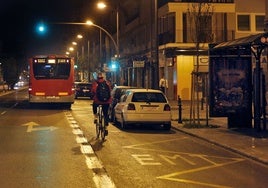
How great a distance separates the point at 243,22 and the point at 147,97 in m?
25.0

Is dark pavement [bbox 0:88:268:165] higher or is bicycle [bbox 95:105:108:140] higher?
bicycle [bbox 95:105:108:140]

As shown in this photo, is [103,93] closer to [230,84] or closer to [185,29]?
[230,84]

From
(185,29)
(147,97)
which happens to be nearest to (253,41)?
(147,97)

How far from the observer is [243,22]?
42.1 meters

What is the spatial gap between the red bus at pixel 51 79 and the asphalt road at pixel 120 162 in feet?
45.9

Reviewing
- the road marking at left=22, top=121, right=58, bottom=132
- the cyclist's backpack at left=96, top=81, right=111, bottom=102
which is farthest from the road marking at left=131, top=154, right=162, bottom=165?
the road marking at left=22, top=121, right=58, bottom=132

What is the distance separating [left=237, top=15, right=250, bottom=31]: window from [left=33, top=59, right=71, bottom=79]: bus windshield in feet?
52.7

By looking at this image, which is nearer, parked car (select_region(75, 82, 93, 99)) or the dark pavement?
the dark pavement

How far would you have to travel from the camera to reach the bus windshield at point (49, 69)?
1248 inches

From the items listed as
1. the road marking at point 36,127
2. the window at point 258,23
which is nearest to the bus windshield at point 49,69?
the road marking at point 36,127

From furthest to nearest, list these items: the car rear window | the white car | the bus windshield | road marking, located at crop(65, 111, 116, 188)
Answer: the bus windshield < the car rear window < the white car < road marking, located at crop(65, 111, 116, 188)

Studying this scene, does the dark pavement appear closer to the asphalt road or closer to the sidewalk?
the sidewalk

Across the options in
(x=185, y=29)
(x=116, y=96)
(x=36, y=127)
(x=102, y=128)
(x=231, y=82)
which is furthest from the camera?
(x=185, y=29)

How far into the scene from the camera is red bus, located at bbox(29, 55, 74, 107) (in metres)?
31.5
